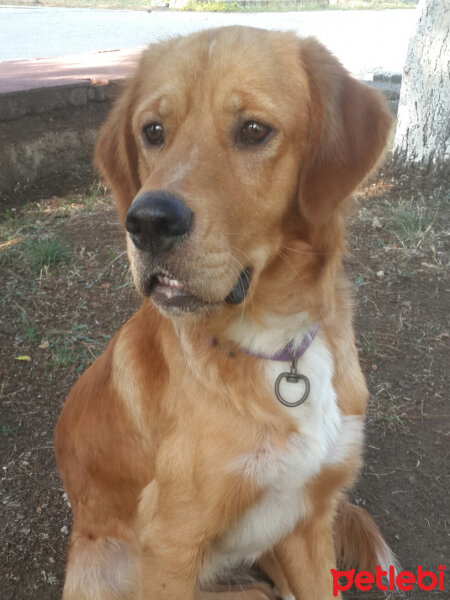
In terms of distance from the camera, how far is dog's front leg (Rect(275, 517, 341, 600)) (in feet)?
7.68

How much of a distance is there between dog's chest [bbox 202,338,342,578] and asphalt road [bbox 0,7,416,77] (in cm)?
698

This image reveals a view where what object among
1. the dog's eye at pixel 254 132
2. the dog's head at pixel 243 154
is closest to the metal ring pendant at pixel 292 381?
the dog's head at pixel 243 154

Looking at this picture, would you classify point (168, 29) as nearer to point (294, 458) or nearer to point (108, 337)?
point (108, 337)

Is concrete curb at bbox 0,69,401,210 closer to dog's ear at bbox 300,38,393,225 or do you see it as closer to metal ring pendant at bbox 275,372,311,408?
dog's ear at bbox 300,38,393,225

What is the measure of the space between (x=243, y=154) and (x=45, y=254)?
285 cm

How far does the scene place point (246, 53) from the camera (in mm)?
1874

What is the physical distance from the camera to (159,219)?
1.58 m

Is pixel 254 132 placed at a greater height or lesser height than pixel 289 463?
greater

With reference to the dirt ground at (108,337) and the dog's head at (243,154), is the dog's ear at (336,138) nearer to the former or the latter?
the dog's head at (243,154)

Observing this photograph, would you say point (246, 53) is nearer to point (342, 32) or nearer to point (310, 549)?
point (310, 549)

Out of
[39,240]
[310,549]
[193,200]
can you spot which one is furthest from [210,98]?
[39,240]

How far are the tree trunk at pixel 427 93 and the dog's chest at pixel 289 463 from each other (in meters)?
3.44

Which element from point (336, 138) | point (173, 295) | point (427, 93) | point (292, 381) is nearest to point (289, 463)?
point (292, 381)

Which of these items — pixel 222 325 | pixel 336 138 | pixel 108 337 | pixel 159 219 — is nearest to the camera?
pixel 159 219
